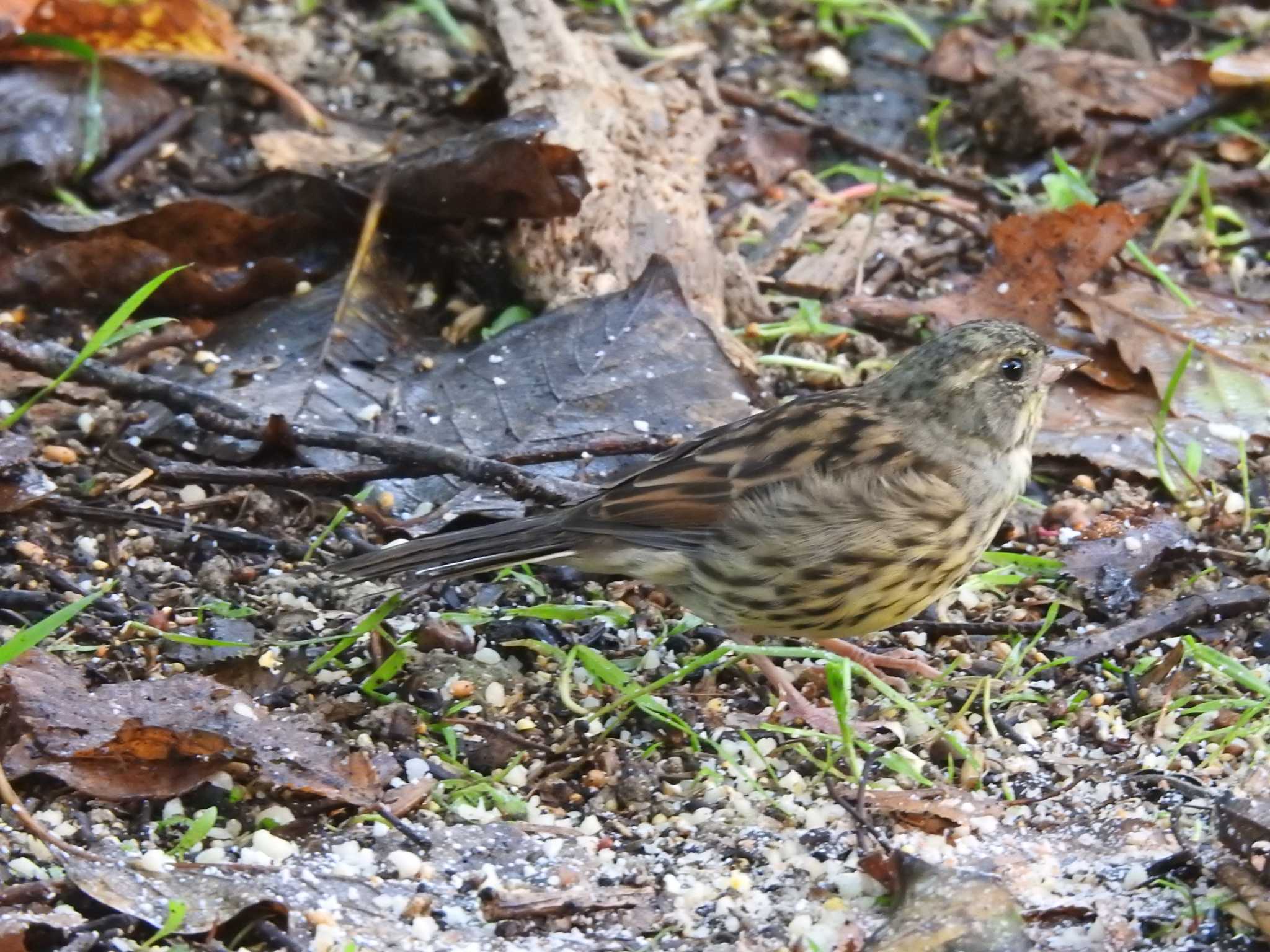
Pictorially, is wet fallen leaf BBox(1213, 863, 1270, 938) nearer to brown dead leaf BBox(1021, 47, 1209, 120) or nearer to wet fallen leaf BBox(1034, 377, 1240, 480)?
wet fallen leaf BBox(1034, 377, 1240, 480)

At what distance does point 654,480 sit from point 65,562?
136cm

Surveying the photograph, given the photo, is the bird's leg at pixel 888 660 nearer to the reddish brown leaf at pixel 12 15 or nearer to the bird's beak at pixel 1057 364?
the bird's beak at pixel 1057 364

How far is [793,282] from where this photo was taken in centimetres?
549

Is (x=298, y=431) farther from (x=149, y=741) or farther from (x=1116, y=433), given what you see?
(x=1116, y=433)

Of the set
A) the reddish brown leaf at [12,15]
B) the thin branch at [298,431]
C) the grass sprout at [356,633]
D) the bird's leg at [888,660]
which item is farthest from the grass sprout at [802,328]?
the reddish brown leaf at [12,15]

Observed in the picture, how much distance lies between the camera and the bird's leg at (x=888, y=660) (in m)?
4.19

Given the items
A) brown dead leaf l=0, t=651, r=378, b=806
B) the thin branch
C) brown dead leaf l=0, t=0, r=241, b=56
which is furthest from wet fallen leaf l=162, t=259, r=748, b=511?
brown dead leaf l=0, t=0, r=241, b=56

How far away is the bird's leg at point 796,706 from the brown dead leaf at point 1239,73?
3.30 m

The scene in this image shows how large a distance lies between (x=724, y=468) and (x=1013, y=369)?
794mm

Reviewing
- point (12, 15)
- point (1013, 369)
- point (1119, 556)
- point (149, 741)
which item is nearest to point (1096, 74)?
point (1013, 369)

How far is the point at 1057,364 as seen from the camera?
4.52 metres

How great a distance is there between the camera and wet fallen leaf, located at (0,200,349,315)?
501cm

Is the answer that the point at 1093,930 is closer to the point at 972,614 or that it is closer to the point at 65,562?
the point at 972,614

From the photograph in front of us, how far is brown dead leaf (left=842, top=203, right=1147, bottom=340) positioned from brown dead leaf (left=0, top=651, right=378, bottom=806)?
245cm
